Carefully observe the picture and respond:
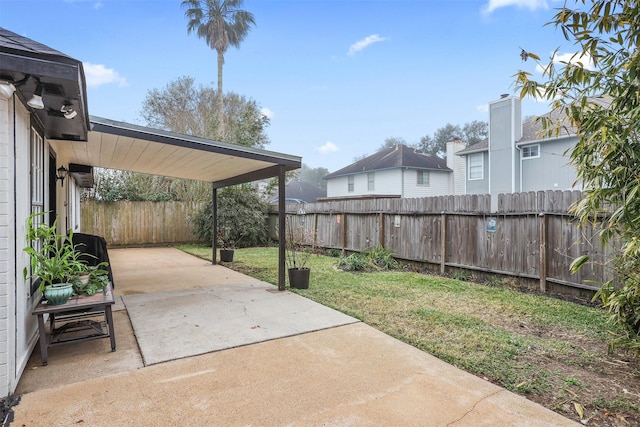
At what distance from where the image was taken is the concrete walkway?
2.31 m

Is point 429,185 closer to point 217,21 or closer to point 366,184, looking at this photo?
point 366,184

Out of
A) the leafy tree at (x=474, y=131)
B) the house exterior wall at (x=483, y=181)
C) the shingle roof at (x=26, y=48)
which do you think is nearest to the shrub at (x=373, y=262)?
the shingle roof at (x=26, y=48)

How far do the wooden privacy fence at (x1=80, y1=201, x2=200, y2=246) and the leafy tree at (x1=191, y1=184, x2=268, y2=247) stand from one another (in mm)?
932

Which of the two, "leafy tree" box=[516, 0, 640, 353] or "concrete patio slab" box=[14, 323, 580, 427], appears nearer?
"concrete patio slab" box=[14, 323, 580, 427]

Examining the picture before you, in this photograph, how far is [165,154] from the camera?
577 cm

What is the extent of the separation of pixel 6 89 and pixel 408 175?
19.5 metres

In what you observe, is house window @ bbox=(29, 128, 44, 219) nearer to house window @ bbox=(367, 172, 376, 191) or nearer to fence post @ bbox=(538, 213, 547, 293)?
fence post @ bbox=(538, 213, 547, 293)

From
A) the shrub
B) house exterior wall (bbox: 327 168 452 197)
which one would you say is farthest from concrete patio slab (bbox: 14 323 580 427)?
house exterior wall (bbox: 327 168 452 197)

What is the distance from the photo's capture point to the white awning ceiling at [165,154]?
15.4 ft

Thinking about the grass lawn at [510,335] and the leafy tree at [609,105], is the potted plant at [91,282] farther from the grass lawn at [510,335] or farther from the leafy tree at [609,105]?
the leafy tree at [609,105]

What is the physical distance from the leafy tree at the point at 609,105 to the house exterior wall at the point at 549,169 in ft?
39.1

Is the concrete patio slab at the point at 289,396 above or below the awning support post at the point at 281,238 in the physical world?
below

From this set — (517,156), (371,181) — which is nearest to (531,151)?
(517,156)

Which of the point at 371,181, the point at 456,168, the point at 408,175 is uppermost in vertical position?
the point at 456,168
